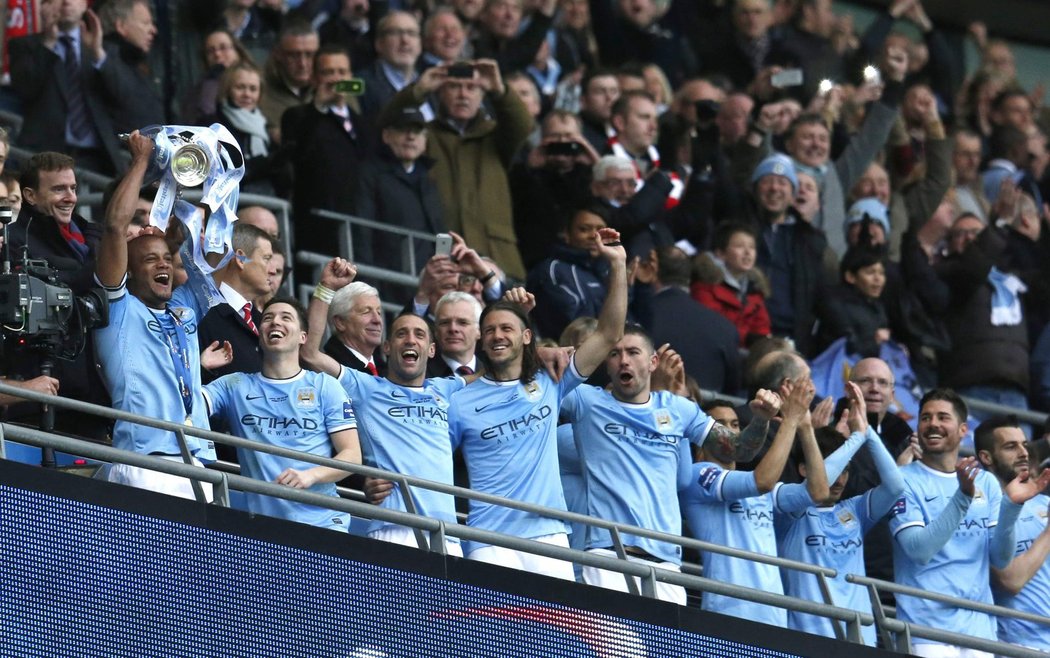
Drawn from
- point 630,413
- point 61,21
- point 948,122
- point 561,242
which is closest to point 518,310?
point 630,413

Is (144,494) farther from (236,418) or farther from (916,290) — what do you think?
(916,290)

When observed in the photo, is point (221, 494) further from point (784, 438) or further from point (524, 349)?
point (784, 438)

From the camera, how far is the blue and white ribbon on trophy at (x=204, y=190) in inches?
317

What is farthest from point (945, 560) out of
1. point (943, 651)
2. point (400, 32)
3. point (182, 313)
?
point (400, 32)

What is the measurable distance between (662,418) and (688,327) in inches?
84.9

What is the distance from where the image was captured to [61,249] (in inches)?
339

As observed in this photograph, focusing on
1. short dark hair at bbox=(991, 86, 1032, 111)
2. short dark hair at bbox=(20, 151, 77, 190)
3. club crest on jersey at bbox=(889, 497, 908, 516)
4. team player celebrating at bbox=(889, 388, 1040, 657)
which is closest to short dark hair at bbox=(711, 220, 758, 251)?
team player celebrating at bbox=(889, 388, 1040, 657)

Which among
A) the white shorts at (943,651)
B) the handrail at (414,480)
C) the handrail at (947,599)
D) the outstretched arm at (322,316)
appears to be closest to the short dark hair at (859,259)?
the handrail at (947,599)

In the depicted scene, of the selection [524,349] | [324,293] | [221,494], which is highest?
[324,293]

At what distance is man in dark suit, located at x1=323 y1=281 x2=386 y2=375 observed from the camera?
885 cm

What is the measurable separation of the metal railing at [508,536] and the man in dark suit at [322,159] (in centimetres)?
340

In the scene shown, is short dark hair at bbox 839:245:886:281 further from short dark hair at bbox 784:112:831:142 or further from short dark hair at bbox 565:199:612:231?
short dark hair at bbox 565:199:612:231

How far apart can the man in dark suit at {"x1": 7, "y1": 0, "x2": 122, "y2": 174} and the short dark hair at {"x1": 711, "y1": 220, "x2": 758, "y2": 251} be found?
317 centimetres

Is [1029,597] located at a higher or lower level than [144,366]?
lower
